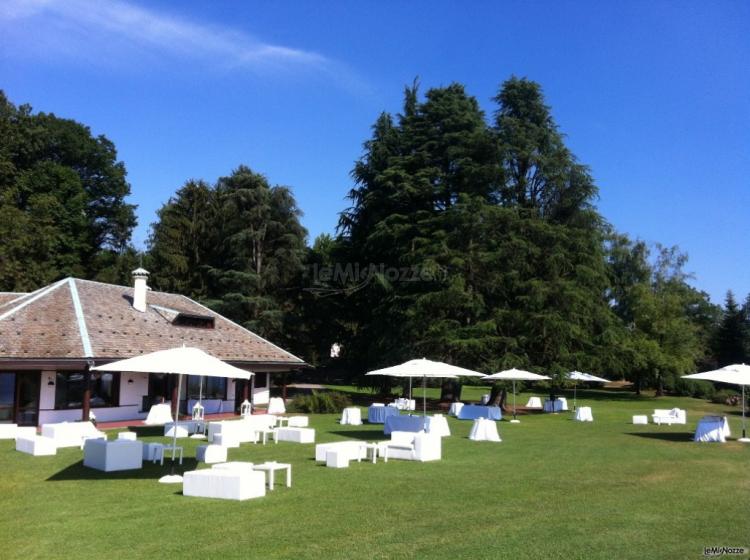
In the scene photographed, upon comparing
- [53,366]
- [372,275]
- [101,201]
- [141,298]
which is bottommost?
[53,366]

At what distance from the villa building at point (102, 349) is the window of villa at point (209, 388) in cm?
4

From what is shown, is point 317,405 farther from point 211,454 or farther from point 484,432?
point 211,454

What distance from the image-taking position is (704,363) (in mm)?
66125

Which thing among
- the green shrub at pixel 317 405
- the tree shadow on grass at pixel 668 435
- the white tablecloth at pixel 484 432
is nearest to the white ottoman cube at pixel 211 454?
the white tablecloth at pixel 484 432

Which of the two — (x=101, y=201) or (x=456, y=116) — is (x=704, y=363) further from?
(x=101, y=201)

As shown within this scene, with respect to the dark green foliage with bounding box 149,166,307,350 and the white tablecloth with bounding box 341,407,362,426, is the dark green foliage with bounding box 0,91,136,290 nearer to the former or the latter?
the dark green foliage with bounding box 149,166,307,350

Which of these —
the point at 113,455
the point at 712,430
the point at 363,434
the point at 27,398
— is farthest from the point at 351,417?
the point at 113,455

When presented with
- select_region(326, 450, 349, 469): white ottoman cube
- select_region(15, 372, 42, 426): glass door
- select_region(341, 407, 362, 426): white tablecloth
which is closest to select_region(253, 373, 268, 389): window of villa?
select_region(341, 407, 362, 426): white tablecloth

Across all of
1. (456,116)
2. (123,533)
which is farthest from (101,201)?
(123,533)

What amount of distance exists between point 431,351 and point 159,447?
20482mm

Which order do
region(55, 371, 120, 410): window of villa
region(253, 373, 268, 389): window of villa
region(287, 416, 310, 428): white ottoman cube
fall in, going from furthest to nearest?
1. region(253, 373, 268, 389): window of villa
2. region(55, 371, 120, 410): window of villa
3. region(287, 416, 310, 428): white ottoman cube

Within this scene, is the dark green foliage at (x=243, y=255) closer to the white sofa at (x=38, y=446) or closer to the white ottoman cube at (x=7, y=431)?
the white ottoman cube at (x=7, y=431)

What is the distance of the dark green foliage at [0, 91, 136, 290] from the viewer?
3838 centimetres

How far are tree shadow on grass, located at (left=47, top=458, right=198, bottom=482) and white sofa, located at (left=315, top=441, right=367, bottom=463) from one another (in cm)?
259
